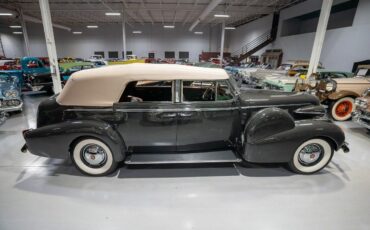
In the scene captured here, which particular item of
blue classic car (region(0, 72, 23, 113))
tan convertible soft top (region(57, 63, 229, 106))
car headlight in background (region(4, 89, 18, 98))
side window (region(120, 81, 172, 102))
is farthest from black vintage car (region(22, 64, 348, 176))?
car headlight in background (region(4, 89, 18, 98))

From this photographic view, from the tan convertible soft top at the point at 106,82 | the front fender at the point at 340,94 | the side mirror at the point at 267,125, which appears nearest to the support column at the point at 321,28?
the front fender at the point at 340,94

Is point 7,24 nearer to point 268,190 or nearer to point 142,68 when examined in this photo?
point 142,68

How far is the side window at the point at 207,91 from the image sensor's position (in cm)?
318

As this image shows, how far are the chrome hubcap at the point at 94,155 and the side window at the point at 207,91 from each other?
1.73m

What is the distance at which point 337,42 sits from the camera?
35.4ft

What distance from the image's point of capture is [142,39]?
26141 mm

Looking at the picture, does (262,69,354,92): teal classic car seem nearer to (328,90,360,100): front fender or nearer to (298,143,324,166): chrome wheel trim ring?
(328,90,360,100): front fender

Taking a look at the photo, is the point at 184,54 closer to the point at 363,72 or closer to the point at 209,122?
the point at 363,72

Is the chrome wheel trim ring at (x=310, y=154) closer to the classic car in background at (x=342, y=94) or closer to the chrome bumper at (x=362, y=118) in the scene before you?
the chrome bumper at (x=362, y=118)

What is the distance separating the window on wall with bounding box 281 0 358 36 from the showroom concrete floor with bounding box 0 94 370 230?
11837 millimetres

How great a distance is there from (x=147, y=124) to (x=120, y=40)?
26.5 metres

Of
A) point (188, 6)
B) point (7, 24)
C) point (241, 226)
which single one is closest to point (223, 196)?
point (241, 226)

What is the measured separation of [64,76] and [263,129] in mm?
8942

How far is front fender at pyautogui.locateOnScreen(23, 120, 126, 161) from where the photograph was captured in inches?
108
